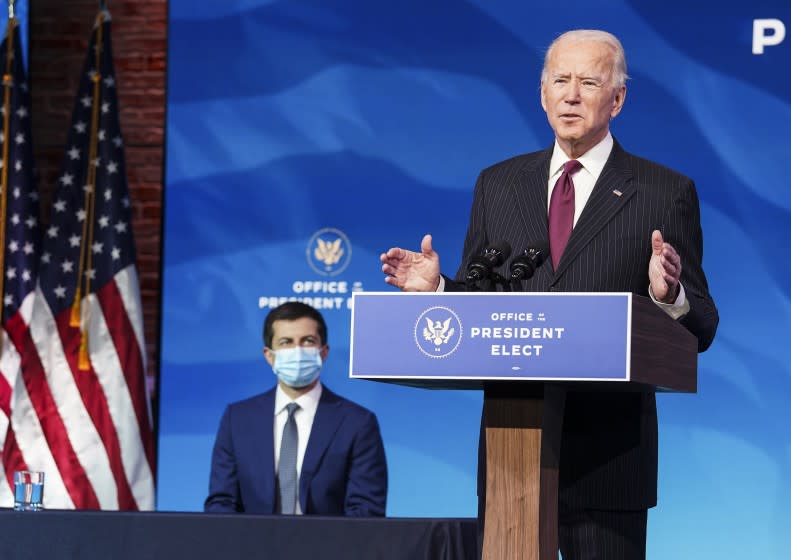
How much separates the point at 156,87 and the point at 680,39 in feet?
7.84

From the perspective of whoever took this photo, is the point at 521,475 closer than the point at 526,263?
Yes

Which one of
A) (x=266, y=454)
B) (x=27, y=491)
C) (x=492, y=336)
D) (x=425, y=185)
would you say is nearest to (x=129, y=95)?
(x=425, y=185)

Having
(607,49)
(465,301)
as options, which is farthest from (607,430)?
(607,49)

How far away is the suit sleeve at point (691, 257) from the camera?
2414mm

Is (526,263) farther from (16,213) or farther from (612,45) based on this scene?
(16,213)

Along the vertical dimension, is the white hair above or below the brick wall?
below

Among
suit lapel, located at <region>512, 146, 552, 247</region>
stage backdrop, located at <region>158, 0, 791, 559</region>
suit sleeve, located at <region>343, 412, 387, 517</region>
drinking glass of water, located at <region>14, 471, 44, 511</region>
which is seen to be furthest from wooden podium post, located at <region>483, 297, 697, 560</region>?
stage backdrop, located at <region>158, 0, 791, 559</region>

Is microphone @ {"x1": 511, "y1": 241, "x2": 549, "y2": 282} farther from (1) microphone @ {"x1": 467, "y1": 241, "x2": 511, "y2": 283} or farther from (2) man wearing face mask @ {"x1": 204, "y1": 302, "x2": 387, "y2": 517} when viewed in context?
(2) man wearing face mask @ {"x1": 204, "y1": 302, "x2": 387, "y2": 517}

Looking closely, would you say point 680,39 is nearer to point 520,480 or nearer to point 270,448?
point 270,448

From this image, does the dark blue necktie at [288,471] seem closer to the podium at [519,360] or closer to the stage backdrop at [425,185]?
the stage backdrop at [425,185]

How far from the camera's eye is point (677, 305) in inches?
90.9

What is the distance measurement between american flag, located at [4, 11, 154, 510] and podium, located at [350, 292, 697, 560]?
133 inches

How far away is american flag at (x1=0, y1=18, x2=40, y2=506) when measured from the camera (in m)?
5.28

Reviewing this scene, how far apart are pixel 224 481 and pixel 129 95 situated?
2.17 metres
